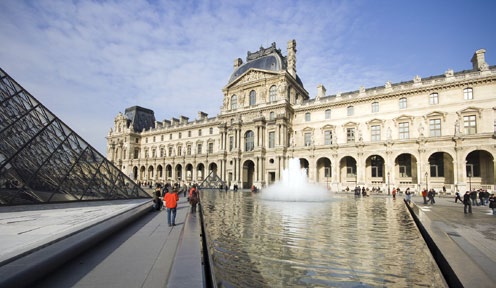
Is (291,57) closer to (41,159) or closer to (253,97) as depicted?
(253,97)

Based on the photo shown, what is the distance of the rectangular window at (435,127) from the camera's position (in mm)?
32469

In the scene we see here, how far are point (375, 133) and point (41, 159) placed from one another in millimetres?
36107

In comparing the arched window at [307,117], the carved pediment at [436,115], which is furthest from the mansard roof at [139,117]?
the carved pediment at [436,115]

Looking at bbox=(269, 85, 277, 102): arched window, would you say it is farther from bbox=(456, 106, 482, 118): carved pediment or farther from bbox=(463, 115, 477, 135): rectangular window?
bbox=(463, 115, 477, 135): rectangular window

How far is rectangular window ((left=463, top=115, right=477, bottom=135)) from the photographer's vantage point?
30.3 m

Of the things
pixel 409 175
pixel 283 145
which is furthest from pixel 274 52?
pixel 409 175

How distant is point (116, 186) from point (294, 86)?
34.9 m

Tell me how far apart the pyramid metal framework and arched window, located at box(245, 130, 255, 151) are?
28613 millimetres

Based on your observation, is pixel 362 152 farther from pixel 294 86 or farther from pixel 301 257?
pixel 301 257

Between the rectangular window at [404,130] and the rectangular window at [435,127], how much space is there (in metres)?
2.43

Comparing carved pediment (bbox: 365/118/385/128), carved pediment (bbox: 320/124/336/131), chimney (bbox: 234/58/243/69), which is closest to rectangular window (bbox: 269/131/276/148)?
carved pediment (bbox: 320/124/336/131)

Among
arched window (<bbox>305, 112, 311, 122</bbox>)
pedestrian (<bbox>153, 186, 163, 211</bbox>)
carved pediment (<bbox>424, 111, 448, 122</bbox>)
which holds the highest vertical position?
arched window (<bbox>305, 112, 311, 122</bbox>)

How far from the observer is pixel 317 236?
773cm

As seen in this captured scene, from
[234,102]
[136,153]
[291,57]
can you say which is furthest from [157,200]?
[136,153]
